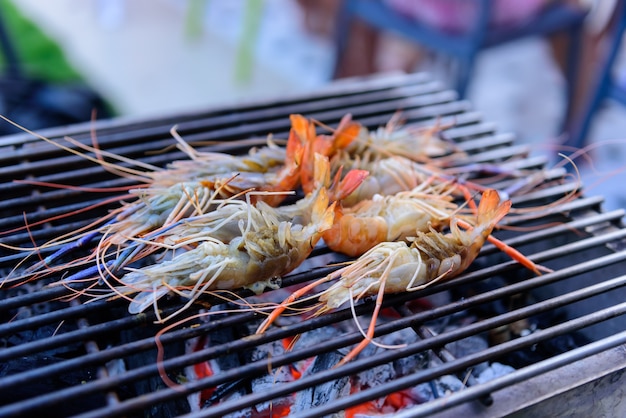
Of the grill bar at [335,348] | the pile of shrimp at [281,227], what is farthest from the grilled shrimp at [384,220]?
the grill bar at [335,348]

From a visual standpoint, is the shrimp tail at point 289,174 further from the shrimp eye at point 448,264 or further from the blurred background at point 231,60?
the blurred background at point 231,60

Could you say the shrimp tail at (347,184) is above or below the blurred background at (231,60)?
below

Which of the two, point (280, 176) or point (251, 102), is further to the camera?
point (251, 102)

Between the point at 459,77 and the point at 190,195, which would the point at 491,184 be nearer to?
the point at 190,195

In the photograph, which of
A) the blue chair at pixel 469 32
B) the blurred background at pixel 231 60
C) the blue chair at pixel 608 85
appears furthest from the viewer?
the blurred background at pixel 231 60

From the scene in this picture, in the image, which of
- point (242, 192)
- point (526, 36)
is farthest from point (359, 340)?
point (526, 36)
